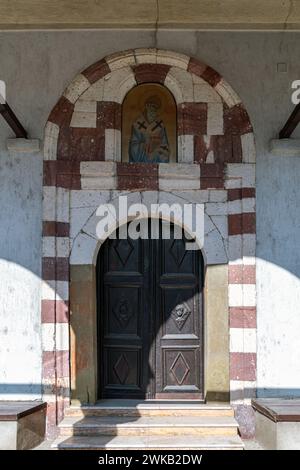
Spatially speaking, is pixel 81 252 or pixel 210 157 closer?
pixel 81 252

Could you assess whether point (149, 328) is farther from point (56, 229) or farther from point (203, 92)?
point (203, 92)

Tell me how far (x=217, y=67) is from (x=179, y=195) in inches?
45.5

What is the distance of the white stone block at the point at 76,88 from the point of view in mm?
5473

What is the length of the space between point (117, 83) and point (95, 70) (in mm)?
223

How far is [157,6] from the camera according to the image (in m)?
5.28

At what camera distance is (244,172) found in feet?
17.9

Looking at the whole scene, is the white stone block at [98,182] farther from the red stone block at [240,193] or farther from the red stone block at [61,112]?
the red stone block at [240,193]

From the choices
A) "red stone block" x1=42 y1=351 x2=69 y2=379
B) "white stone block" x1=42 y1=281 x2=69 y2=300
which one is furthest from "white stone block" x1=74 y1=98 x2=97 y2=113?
"red stone block" x1=42 y1=351 x2=69 y2=379

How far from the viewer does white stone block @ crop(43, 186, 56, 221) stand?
212 inches

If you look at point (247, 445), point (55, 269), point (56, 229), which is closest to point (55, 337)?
point (55, 269)

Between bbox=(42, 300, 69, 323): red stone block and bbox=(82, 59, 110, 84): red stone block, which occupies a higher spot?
bbox=(82, 59, 110, 84): red stone block

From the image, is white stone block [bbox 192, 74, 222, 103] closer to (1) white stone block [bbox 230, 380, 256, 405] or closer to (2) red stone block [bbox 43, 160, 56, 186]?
(2) red stone block [bbox 43, 160, 56, 186]

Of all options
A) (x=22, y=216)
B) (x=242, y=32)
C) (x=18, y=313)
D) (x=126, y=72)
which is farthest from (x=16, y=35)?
(x=18, y=313)

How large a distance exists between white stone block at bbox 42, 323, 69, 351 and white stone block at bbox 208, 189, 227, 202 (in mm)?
1661
